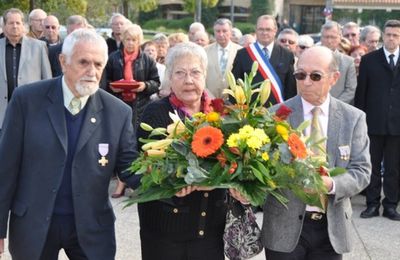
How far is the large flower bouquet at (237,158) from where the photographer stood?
9.78ft

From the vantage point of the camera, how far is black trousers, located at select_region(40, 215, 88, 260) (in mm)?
3426

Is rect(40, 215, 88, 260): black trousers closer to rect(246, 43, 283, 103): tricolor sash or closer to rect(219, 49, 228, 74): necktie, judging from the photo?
rect(246, 43, 283, 103): tricolor sash

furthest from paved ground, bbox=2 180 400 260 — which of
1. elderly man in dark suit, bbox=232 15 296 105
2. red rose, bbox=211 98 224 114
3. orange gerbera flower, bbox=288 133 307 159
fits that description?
orange gerbera flower, bbox=288 133 307 159

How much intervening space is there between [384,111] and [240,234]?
167 inches

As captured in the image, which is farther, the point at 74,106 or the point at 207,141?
the point at 74,106

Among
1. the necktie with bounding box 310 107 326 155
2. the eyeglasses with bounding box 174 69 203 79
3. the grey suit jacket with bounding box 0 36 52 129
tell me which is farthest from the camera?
the grey suit jacket with bounding box 0 36 52 129

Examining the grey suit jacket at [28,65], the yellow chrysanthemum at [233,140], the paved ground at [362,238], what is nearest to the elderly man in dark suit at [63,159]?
the yellow chrysanthemum at [233,140]

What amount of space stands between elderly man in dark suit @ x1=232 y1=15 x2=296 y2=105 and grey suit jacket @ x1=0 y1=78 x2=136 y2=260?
3913mm

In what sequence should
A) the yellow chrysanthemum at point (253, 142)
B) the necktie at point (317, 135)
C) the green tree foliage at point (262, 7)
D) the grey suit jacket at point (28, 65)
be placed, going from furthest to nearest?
1. the green tree foliage at point (262, 7)
2. the grey suit jacket at point (28, 65)
3. the necktie at point (317, 135)
4. the yellow chrysanthemum at point (253, 142)

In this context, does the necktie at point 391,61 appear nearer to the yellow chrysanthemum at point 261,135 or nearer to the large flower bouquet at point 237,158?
the large flower bouquet at point 237,158

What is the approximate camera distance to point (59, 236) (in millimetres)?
3455

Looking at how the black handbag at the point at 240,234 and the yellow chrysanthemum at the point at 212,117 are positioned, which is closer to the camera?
the yellow chrysanthemum at the point at 212,117

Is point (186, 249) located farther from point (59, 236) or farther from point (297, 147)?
point (297, 147)

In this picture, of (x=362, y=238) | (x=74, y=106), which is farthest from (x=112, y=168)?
(x=362, y=238)
